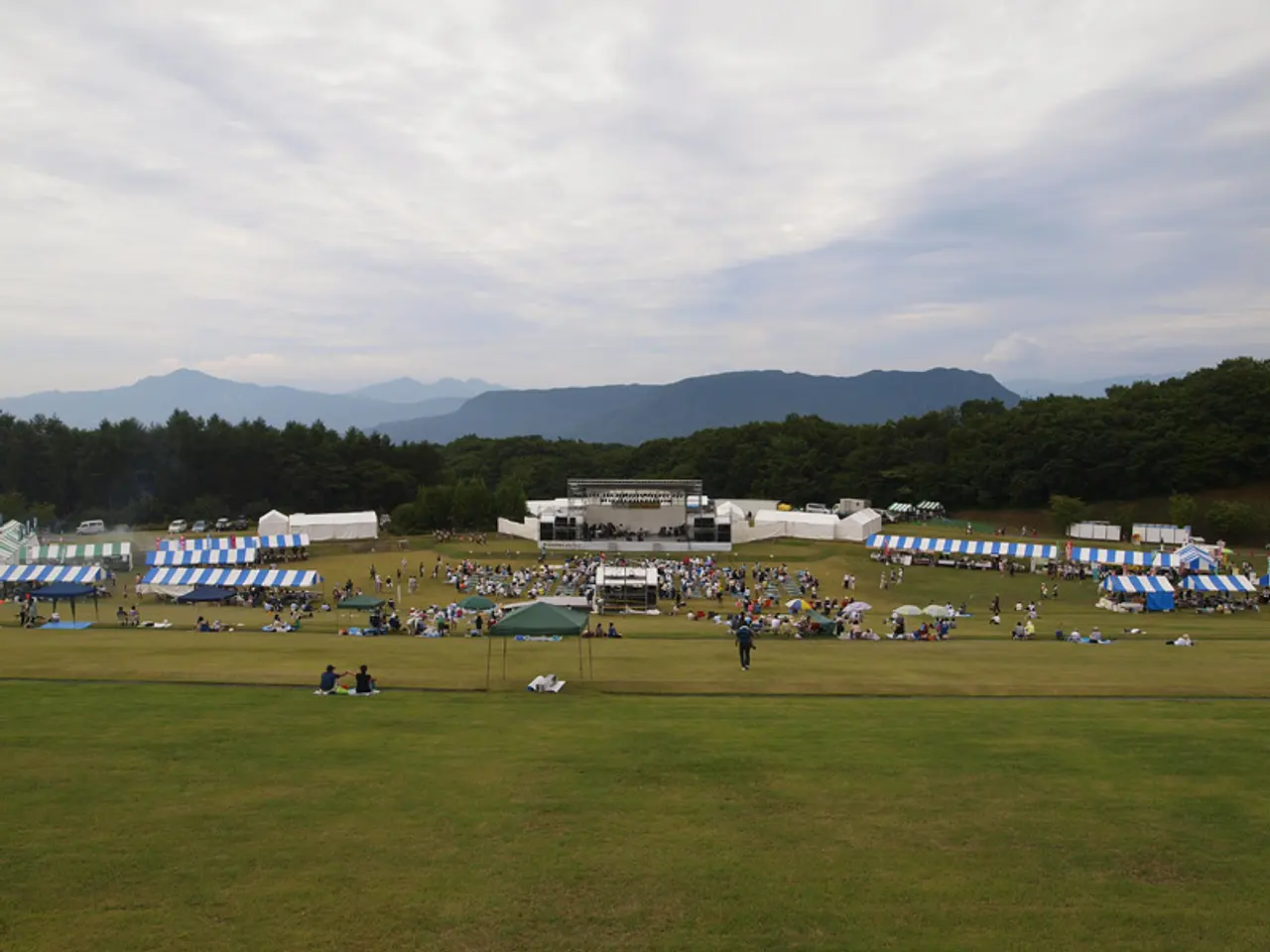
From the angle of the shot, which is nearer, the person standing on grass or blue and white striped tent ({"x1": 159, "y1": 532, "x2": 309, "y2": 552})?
the person standing on grass

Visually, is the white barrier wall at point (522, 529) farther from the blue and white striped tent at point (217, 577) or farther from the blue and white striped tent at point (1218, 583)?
the blue and white striped tent at point (1218, 583)

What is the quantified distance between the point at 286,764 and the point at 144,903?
136 inches

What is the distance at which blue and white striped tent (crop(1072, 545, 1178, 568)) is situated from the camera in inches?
1620

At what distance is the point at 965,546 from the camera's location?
4803cm

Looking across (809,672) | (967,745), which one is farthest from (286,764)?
(809,672)

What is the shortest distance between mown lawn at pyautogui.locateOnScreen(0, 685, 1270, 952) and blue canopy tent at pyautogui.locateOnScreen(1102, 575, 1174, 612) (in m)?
25.3

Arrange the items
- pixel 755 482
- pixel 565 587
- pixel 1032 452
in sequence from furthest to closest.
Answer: pixel 755 482 < pixel 1032 452 < pixel 565 587

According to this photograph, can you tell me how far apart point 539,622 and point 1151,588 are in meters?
31.5

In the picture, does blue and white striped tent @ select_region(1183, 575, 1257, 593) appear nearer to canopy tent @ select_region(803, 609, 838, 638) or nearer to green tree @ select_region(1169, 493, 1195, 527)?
canopy tent @ select_region(803, 609, 838, 638)

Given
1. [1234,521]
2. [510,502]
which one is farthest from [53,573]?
[1234,521]

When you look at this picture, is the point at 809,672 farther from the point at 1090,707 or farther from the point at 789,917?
the point at 789,917

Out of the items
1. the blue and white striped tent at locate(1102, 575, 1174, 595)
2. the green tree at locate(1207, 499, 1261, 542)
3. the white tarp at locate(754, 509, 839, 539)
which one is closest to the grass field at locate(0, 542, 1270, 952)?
the blue and white striped tent at locate(1102, 575, 1174, 595)

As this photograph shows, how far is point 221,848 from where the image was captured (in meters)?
8.30

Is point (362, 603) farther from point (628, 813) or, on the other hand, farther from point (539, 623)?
point (628, 813)
